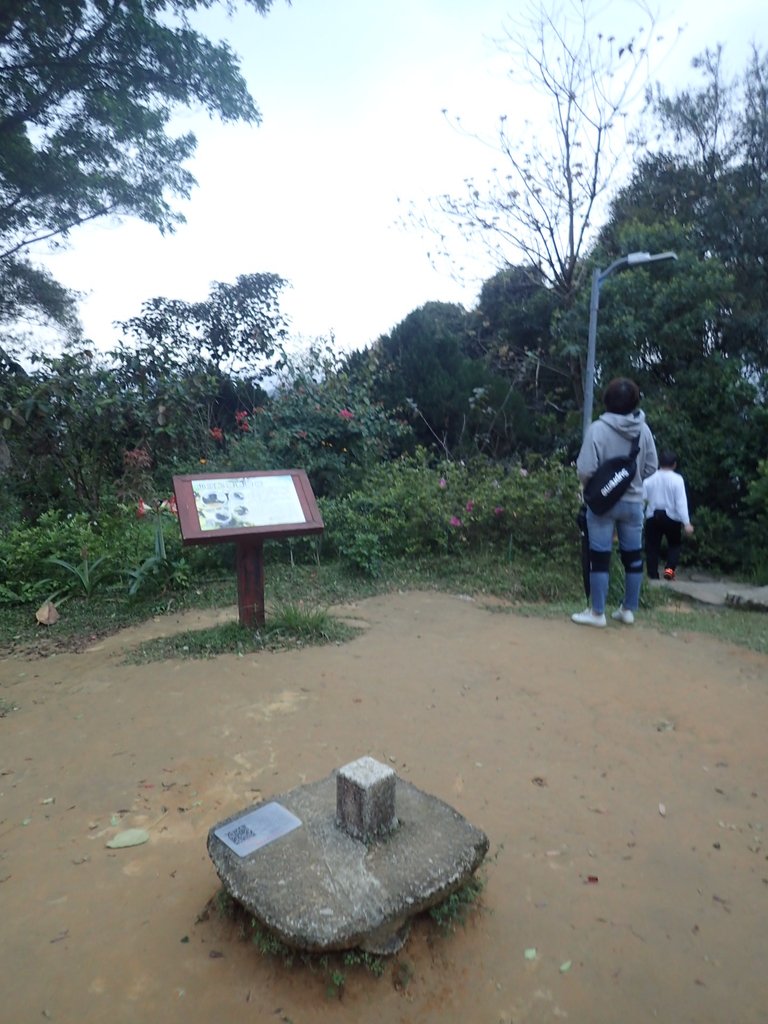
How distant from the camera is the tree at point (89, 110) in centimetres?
977

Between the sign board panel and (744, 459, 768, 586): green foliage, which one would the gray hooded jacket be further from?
(744, 459, 768, 586): green foliage

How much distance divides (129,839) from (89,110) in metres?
11.6

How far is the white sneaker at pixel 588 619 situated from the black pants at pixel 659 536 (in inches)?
106

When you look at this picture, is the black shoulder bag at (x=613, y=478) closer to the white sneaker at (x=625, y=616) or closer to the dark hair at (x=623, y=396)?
the dark hair at (x=623, y=396)

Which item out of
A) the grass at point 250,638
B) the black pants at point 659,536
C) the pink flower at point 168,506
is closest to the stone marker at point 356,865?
the grass at point 250,638

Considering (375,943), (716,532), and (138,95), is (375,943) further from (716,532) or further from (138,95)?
(138,95)

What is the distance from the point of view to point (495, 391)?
13.1 metres

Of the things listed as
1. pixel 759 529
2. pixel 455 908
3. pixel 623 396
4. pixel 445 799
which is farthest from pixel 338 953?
pixel 759 529

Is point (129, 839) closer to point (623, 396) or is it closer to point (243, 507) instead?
point (243, 507)

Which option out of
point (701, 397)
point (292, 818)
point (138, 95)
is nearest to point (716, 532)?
point (701, 397)

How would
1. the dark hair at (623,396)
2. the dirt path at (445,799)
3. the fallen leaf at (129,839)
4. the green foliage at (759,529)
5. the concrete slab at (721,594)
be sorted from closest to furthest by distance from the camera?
the dirt path at (445,799) → the fallen leaf at (129,839) → the dark hair at (623,396) → the concrete slab at (721,594) → the green foliage at (759,529)

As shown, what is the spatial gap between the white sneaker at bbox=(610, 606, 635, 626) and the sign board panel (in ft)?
7.46

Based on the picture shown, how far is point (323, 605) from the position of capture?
17.4 ft

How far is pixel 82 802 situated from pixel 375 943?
1376 millimetres
